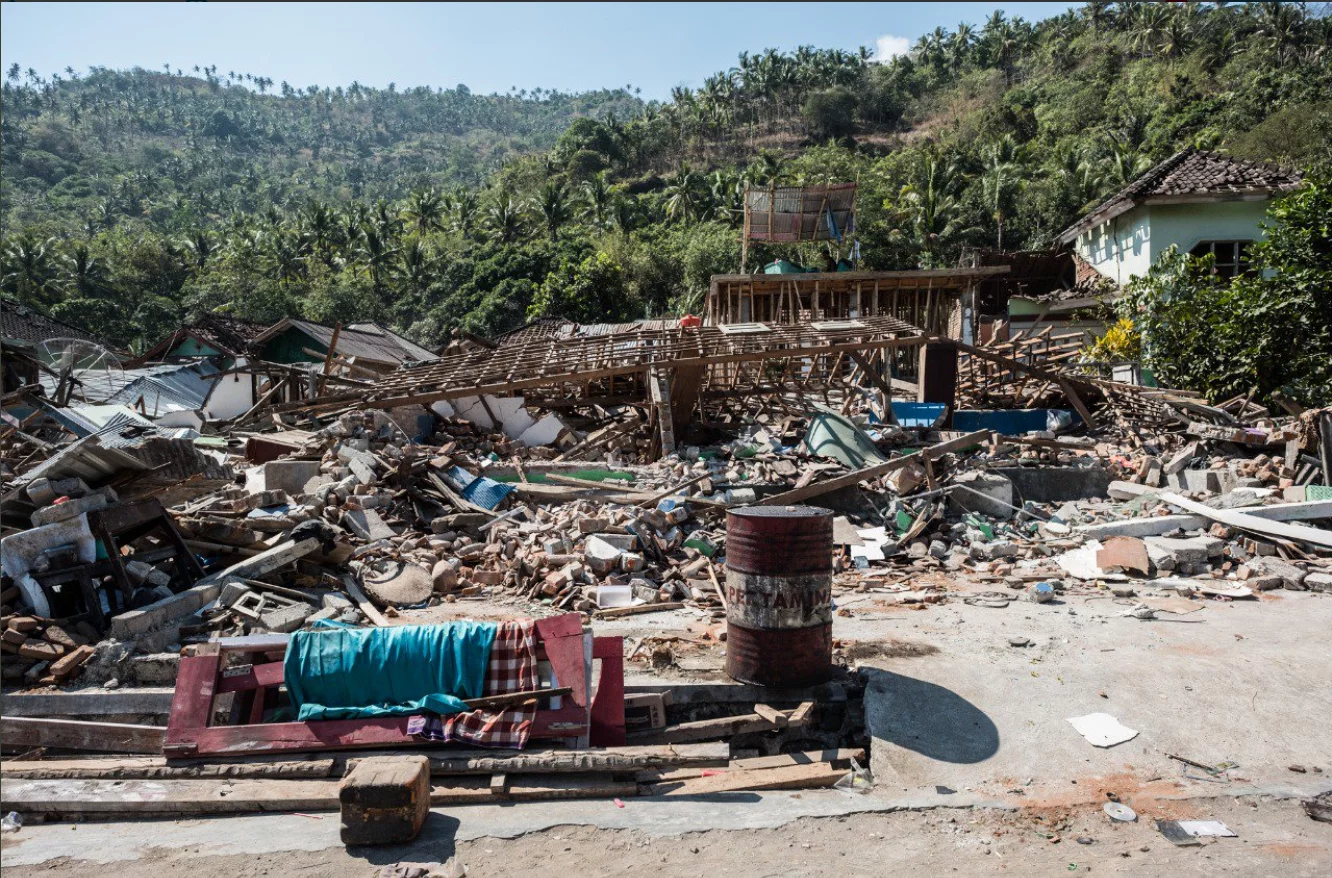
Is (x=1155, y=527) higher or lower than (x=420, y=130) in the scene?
lower

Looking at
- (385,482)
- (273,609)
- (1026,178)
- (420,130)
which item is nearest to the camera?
(273,609)

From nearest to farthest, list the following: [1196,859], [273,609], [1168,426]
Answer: [1196,859] → [273,609] → [1168,426]

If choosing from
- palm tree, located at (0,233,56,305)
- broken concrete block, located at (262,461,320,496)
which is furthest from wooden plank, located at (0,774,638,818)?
palm tree, located at (0,233,56,305)

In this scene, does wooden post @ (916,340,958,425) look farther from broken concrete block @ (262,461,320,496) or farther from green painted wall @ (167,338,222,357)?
green painted wall @ (167,338,222,357)

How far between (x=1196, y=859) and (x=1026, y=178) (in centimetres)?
4443

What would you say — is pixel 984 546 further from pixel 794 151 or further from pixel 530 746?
pixel 794 151

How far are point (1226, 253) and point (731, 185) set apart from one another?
113 ft

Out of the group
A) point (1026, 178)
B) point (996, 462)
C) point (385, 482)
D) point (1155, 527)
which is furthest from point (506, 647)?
point (1026, 178)

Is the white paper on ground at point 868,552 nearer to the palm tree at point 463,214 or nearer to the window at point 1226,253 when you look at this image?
the window at point 1226,253

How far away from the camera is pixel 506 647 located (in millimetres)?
4965

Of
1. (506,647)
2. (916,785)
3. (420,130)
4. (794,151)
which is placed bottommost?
(916,785)

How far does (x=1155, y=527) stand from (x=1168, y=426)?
531 centimetres

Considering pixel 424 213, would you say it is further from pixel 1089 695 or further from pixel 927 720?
pixel 1089 695

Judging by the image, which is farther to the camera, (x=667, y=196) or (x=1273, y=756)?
(x=667, y=196)
